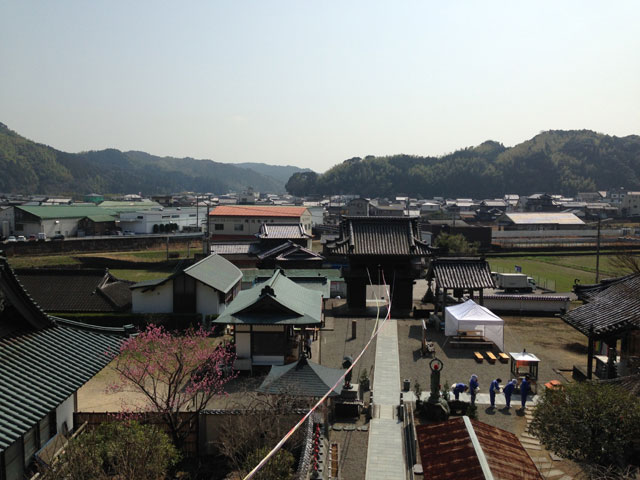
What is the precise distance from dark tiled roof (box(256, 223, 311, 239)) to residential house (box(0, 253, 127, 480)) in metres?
33.6

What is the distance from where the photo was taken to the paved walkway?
41.3 feet

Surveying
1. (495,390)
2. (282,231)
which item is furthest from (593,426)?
(282,231)

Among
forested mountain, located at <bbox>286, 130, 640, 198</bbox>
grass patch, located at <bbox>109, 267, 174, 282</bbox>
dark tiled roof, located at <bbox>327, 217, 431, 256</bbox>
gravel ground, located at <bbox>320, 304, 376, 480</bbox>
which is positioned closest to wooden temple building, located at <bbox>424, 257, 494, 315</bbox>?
dark tiled roof, located at <bbox>327, 217, 431, 256</bbox>

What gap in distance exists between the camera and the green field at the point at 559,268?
4503cm

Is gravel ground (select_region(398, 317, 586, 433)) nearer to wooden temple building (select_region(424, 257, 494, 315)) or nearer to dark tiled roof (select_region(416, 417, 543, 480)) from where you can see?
wooden temple building (select_region(424, 257, 494, 315))

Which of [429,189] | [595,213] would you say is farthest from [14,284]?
[429,189]

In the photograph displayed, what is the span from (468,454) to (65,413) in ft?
33.7

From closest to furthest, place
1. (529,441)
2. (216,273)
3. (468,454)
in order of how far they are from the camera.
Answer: (468,454)
(529,441)
(216,273)

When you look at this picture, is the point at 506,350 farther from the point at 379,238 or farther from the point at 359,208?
the point at 359,208

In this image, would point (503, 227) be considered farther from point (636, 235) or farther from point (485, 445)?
point (485, 445)

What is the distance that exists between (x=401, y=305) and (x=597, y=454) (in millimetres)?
20444

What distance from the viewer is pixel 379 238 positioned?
30.7m

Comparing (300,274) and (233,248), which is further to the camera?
(233,248)

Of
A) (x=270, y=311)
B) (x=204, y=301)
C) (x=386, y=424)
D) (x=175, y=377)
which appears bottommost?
(x=386, y=424)
